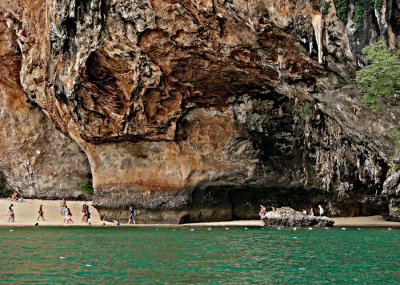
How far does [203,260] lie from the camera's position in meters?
11.1

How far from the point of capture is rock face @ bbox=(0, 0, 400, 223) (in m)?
19.9

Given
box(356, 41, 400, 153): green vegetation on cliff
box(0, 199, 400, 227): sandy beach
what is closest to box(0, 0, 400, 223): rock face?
box(356, 41, 400, 153): green vegetation on cliff

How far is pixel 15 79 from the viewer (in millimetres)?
31250

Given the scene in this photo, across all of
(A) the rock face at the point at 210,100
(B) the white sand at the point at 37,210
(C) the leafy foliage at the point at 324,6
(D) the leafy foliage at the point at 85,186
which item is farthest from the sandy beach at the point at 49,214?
(C) the leafy foliage at the point at 324,6

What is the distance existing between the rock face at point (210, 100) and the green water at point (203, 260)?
7688 millimetres

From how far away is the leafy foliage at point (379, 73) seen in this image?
17500 mm

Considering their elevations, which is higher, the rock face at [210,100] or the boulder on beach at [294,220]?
the rock face at [210,100]

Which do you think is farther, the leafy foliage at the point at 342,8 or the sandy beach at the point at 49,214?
the sandy beach at the point at 49,214

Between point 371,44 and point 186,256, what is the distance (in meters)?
11.4

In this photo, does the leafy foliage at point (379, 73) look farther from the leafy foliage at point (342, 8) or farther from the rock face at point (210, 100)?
the leafy foliage at point (342, 8)

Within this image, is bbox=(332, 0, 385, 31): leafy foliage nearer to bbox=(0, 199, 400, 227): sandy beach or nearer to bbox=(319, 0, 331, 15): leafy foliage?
bbox=(319, 0, 331, 15): leafy foliage

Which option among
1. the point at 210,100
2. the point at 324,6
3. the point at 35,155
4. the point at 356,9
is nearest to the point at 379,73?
the point at 356,9

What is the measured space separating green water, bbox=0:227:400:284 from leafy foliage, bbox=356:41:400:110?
570 centimetres

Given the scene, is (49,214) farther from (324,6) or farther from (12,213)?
(324,6)
